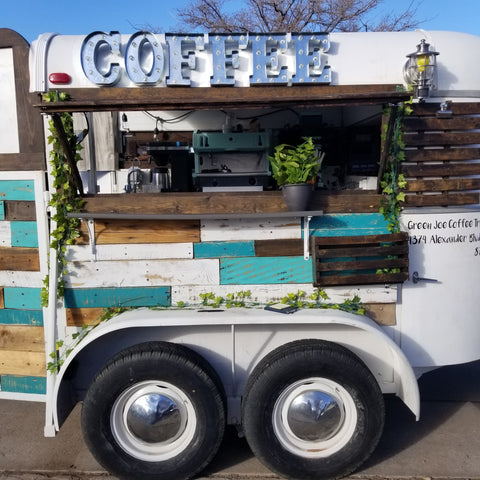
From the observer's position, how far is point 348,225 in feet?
10.0

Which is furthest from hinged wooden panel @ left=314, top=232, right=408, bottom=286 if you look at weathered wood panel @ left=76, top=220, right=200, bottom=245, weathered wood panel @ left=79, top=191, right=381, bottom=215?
weathered wood panel @ left=76, top=220, right=200, bottom=245

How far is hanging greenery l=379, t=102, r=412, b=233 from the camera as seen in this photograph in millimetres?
2946

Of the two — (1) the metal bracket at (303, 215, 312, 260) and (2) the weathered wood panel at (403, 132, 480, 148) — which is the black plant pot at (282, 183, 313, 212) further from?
(2) the weathered wood panel at (403, 132, 480, 148)

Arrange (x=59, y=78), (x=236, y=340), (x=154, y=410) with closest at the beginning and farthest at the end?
(x=154, y=410), (x=59, y=78), (x=236, y=340)

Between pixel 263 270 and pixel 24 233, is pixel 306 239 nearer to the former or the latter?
pixel 263 270

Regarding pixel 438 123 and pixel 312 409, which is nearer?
pixel 312 409

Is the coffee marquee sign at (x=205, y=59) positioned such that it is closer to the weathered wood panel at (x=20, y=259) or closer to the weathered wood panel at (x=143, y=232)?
the weathered wood panel at (x=143, y=232)

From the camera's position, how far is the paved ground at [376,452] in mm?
2963

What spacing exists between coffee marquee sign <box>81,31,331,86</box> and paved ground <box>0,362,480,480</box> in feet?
8.13

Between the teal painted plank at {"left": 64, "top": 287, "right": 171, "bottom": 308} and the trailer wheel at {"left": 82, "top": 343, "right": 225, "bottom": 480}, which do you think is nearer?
the trailer wheel at {"left": 82, "top": 343, "right": 225, "bottom": 480}

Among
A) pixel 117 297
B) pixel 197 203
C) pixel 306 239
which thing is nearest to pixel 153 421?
pixel 117 297

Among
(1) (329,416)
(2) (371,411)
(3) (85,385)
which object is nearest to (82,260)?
(3) (85,385)

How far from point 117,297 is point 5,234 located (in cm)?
88

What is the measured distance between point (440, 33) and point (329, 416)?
2563mm
